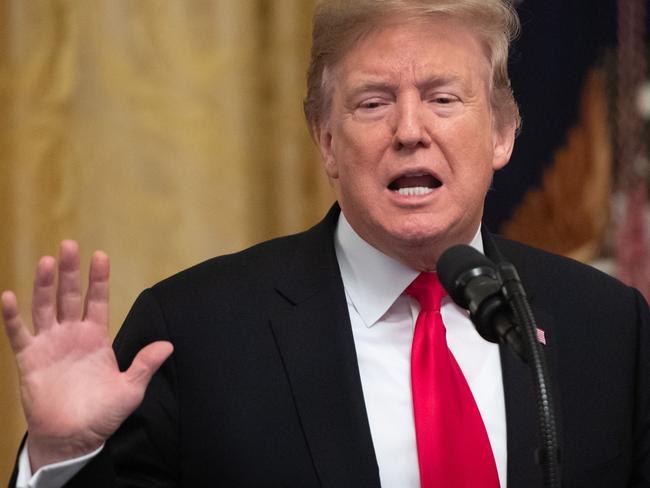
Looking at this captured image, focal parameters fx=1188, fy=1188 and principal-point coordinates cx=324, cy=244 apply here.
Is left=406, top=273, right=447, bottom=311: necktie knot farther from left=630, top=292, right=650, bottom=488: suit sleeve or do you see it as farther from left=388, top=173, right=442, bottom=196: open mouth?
left=630, top=292, right=650, bottom=488: suit sleeve

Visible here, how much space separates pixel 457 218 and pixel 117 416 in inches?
26.2

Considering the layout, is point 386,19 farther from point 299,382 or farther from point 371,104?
point 299,382

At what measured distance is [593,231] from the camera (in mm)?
3252

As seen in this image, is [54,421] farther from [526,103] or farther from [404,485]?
[526,103]

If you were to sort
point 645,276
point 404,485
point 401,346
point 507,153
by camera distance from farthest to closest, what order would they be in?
point 645,276, point 507,153, point 401,346, point 404,485

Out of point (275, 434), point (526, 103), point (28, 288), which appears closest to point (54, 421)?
point (275, 434)

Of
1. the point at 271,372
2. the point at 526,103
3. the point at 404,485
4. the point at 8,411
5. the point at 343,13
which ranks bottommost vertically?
the point at 8,411

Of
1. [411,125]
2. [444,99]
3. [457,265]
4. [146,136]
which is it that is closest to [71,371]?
[457,265]

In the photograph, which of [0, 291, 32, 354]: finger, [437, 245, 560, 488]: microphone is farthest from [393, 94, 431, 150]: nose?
[0, 291, 32, 354]: finger

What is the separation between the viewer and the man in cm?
192

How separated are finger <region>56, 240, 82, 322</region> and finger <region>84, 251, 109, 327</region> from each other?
0.06 ft

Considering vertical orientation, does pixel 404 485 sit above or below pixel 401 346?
below

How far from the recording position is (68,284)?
5.41 ft

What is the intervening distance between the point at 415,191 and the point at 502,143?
298mm
